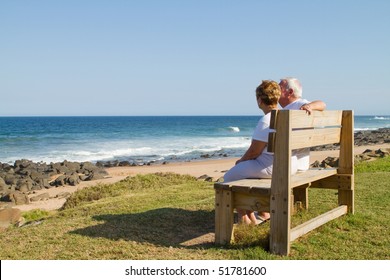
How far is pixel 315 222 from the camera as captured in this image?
5.48 meters

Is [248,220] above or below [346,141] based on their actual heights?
below

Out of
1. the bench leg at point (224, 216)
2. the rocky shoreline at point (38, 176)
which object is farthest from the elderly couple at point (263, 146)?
the rocky shoreline at point (38, 176)

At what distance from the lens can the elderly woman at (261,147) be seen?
5176 mm

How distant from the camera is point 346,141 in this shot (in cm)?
636

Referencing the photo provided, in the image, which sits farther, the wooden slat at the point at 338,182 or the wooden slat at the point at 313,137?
the wooden slat at the point at 338,182

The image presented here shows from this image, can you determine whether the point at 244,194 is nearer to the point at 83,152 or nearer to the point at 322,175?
the point at 322,175

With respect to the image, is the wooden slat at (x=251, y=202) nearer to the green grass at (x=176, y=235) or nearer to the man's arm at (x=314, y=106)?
the green grass at (x=176, y=235)

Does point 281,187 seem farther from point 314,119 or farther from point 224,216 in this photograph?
point 314,119

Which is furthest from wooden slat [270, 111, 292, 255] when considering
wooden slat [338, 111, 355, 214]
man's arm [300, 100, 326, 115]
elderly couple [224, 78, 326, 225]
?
wooden slat [338, 111, 355, 214]

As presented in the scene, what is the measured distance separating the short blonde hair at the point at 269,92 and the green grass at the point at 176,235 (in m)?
1.49

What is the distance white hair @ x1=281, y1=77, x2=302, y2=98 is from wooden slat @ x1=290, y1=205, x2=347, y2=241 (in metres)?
1.54

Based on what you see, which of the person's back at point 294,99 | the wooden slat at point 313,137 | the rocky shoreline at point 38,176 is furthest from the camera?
the rocky shoreline at point 38,176
